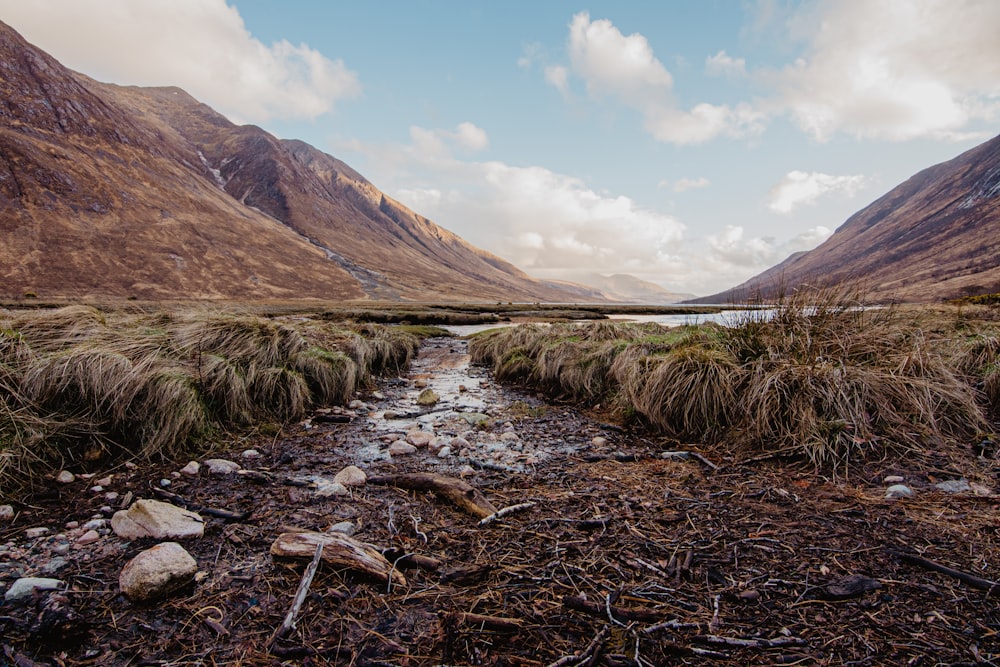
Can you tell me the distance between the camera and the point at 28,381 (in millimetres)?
3811

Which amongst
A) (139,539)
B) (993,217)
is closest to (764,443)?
(139,539)

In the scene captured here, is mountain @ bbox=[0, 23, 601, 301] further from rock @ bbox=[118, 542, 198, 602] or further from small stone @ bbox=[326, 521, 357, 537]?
small stone @ bbox=[326, 521, 357, 537]

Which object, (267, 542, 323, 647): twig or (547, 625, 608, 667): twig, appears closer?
(547, 625, 608, 667): twig

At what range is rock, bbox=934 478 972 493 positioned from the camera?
3096mm

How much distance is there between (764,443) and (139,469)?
5844 millimetres

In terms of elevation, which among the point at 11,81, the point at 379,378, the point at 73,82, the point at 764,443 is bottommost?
the point at 379,378

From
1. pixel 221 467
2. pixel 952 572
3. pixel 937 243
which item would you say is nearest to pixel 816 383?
pixel 952 572

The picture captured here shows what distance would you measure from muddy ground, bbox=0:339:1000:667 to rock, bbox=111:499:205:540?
8cm

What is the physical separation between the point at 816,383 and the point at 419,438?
435 cm

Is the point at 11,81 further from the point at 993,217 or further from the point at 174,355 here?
the point at 993,217

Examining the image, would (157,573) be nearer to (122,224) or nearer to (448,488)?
(448,488)

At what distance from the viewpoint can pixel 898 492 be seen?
10.1 ft

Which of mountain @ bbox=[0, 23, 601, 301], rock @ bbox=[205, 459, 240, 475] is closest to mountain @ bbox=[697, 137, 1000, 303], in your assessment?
rock @ bbox=[205, 459, 240, 475]

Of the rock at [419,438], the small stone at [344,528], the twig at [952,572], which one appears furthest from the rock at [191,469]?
the twig at [952,572]
